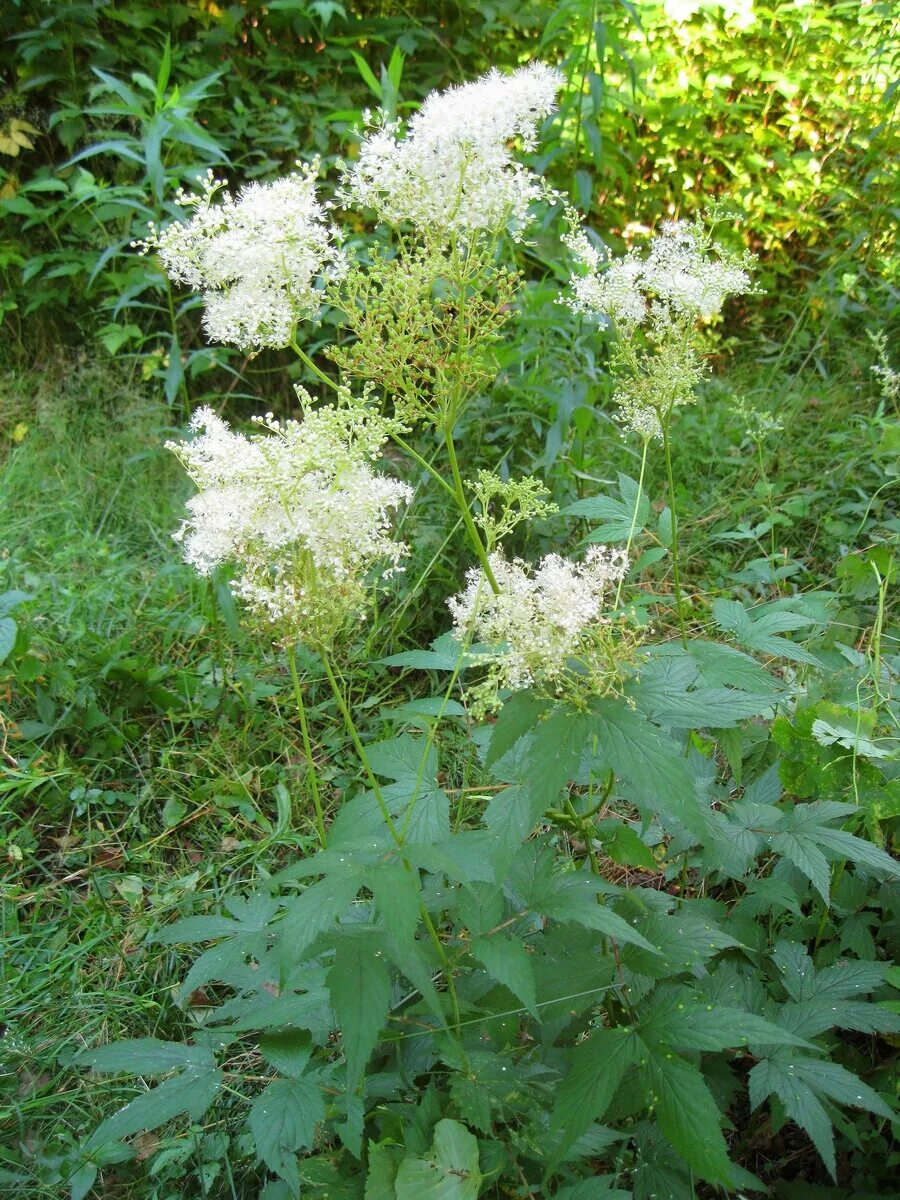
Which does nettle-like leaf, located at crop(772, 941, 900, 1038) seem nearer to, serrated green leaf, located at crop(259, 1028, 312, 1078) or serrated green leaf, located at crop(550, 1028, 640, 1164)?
serrated green leaf, located at crop(550, 1028, 640, 1164)

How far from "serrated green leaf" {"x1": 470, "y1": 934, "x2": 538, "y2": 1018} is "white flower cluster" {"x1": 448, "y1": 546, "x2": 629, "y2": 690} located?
406 millimetres

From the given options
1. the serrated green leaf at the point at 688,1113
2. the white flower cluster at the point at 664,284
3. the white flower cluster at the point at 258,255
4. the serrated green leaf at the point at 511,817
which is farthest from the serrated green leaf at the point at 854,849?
the white flower cluster at the point at 258,255

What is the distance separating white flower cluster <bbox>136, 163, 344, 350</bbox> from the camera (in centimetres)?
154

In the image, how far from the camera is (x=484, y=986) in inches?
67.2

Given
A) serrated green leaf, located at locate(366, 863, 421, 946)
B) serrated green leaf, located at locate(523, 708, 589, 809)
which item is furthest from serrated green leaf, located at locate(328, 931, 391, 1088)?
serrated green leaf, located at locate(523, 708, 589, 809)

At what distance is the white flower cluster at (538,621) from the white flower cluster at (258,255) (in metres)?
0.62

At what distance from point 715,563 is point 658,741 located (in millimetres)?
2369

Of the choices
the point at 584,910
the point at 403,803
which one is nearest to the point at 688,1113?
the point at 584,910

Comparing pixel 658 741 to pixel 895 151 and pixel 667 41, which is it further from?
pixel 667 41

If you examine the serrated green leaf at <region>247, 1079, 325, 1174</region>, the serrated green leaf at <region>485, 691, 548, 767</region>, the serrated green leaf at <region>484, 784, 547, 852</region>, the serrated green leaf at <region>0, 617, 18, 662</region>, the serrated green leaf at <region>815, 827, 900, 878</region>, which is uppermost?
the serrated green leaf at <region>0, 617, 18, 662</region>

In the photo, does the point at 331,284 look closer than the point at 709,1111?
No

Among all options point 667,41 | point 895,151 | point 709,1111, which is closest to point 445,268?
point 709,1111

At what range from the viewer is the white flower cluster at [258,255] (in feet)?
5.07

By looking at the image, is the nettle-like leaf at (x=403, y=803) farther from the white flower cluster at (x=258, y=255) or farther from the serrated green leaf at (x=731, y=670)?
the white flower cluster at (x=258, y=255)
